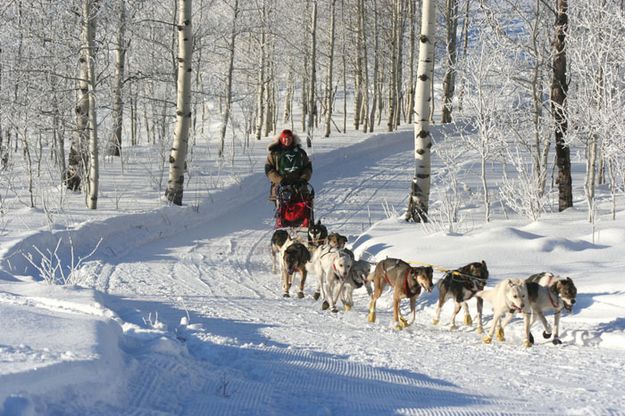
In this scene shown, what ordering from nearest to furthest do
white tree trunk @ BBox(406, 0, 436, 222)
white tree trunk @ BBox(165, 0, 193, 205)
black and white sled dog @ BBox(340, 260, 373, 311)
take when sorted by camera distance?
1. black and white sled dog @ BBox(340, 260, 373, 311)
2. white tree trunk @ BBox(406, 0, 436, 222)
3. white tree trunk @ BBox(165, 0, 193, 205)

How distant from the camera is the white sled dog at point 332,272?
827 cm

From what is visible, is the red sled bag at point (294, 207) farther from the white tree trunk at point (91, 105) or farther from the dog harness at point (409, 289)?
the white tree trunk at point (91, 105)

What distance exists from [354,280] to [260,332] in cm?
196

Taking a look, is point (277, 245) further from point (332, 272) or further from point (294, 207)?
point (332, 272)

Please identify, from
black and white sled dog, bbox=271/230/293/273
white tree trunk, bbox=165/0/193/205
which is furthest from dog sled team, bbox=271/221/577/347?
white tree trunk, bbox=165/0/193/205

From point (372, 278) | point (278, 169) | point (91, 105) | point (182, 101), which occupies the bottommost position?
point (372, 278)

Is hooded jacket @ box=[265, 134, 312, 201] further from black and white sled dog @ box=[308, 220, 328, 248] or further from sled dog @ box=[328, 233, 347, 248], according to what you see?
sled dog @ box=[328, 233, 347, 248]

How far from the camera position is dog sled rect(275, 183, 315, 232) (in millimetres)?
11297

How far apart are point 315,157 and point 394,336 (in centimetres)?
1720

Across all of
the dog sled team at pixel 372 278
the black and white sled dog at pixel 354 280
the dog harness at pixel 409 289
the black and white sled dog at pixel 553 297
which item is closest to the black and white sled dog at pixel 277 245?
the dog sled team at pixel 372 278

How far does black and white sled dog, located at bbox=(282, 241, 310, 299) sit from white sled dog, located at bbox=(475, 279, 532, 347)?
2742 mm

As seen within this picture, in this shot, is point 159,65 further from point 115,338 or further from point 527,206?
point 115,338

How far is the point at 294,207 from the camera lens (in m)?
11.3

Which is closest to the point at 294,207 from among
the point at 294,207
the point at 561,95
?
the point at 294,207
